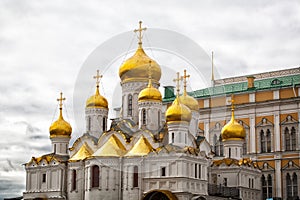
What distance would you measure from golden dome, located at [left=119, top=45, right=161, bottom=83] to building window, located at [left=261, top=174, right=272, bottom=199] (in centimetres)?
1345

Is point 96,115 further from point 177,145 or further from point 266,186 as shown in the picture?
point 266,186

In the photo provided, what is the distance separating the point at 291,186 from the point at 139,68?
16680 millimetres

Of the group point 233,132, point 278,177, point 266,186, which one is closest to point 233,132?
point 233,132

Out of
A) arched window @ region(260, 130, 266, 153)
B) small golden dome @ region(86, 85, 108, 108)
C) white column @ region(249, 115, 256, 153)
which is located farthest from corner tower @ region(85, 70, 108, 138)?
arched window @ region(260, 130, 266, 153)

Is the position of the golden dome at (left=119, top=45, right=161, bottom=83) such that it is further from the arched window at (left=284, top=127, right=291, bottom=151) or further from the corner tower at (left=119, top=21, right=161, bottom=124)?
the arched window at (left=284, top=127, right=291, bottom=151)

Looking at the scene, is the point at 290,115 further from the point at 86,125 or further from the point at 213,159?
the point at 86,125

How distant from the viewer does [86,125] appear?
4906 cm

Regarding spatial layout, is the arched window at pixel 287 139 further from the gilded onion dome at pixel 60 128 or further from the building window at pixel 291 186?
the gilded onion dome at pixel 60 128

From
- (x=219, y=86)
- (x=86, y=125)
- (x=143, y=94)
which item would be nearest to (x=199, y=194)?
(x=143, y=94)

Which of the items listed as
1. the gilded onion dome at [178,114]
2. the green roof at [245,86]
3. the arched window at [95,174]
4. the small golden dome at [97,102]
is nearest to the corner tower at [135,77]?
the small golden dome at [97,102]

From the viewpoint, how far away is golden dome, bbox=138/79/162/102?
45.8 meters

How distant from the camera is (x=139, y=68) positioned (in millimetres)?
48438

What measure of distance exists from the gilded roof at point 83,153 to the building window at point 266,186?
1623 cm

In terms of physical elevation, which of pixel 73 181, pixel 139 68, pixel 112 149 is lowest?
pixel 73 181
